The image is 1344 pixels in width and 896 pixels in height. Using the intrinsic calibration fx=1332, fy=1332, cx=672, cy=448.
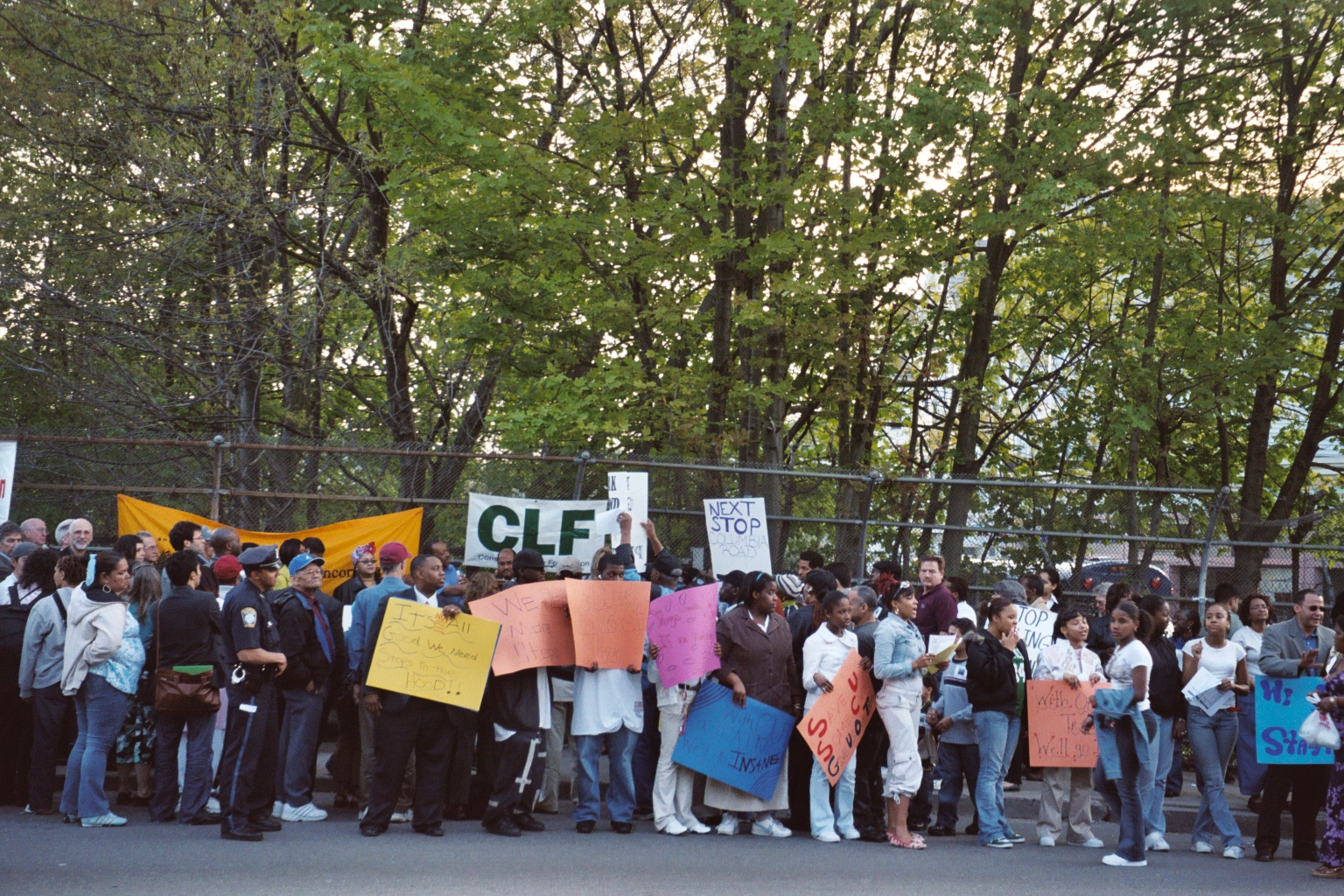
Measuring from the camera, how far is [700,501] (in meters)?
14.7

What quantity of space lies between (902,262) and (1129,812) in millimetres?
9299

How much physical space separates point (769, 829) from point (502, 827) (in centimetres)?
201

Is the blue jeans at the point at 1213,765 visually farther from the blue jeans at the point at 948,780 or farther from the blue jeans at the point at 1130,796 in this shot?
the blue jeans at the point at 948,780

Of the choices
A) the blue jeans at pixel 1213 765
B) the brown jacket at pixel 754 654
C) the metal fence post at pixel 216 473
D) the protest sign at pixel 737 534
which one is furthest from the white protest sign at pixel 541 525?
the blue jeans at pixel 1213 765

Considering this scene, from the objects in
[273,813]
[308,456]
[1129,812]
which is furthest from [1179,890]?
[308,456]

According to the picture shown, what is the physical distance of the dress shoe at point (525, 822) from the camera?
9531 millimetres

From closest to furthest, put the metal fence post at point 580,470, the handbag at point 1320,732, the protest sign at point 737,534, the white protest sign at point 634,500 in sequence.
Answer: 1. the handbag at point 1320,732
2. the white protest sign at point 634,500
3. the metal fence post at point 580,470
4. the protest sign at point 737,534

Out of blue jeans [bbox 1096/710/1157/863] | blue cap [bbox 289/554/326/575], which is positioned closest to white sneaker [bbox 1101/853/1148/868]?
blue jeans [bbox 1096/710/1157/863]

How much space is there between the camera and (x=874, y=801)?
10133mm

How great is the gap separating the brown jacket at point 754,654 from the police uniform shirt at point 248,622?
126 inches

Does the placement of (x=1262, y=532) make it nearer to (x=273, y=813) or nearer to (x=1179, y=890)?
(x=1179, y=890)

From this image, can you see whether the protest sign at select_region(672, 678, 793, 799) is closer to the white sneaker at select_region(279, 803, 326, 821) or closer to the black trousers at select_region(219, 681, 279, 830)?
the white sneaker at select_region(279, 803, 326, 821)

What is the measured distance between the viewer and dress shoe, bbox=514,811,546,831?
9.53 metres

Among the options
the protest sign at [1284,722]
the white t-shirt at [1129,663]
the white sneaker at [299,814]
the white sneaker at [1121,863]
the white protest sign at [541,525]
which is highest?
the white protest sign at [541,525]
